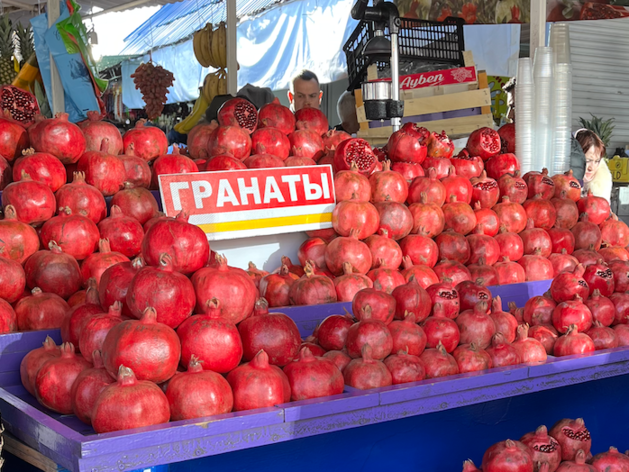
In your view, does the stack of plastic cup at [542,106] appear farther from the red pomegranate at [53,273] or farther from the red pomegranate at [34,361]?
the red pomegranate at [34,361]

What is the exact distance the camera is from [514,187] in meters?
3.62

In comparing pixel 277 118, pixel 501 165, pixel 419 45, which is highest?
pixel 419 45

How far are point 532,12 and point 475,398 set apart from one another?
3252mm

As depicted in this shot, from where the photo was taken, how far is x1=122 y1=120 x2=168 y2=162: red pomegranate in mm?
3084

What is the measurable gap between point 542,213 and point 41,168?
2590 millimetres

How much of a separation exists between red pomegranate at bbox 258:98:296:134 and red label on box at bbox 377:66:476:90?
213cm

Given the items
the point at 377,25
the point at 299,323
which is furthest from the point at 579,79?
the point at 299,323

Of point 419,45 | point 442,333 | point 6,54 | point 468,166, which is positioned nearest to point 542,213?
point 468,166

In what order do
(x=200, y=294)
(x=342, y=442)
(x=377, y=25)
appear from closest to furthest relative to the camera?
1. (x=200, y=294)
2. (x=342, y=442)
3. (x=377, y=25)

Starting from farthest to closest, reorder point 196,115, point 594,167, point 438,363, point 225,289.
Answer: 1. point 196,115
2. point 594,167
3. point 438,363
4. point 225,289

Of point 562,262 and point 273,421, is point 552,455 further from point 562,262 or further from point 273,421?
point 562,262

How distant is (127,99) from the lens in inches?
427

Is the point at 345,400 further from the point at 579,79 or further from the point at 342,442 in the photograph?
the point at 579,79

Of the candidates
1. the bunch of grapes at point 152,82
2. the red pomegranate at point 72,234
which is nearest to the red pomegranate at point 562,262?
the red pomegranate at point 72,234
